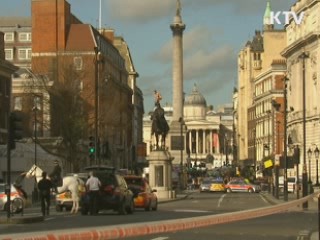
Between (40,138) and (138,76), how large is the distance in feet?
284

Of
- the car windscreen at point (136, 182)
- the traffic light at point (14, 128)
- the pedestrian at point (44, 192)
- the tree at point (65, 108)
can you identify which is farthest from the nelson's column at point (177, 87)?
the traffic light at point (14, 128)

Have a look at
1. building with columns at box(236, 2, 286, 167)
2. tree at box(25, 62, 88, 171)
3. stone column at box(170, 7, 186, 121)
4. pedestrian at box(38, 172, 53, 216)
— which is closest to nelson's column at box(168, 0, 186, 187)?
stone column at box(170, 7, 186, 121)

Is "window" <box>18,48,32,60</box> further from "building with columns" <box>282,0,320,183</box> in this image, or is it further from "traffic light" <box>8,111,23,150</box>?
"traffic light" <box>8,111,23,150</box>

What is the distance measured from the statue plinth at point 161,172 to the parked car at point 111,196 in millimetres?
28051

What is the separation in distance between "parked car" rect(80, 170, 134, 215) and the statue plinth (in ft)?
92.0

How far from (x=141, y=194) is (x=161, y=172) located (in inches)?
946

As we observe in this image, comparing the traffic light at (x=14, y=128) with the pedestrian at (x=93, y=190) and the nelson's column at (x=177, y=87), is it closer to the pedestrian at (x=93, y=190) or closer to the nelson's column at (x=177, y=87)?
the pedestrian at (x=93, y=190)

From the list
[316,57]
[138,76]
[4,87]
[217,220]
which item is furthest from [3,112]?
[138,76]

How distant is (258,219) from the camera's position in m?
32.9

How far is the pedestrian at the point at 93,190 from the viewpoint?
35.6 m

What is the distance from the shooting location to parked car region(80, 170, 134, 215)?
119 feet

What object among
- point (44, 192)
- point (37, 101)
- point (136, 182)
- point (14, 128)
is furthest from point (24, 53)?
point (14, 128)

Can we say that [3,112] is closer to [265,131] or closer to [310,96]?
[310,96]

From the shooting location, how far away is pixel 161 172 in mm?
66250
